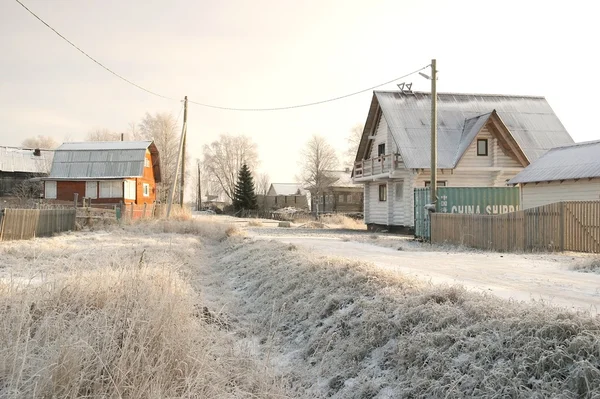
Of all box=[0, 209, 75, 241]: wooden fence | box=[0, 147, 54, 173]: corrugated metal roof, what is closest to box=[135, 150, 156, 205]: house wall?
box=[0, 147, 54, 173]: corrugated metal roof

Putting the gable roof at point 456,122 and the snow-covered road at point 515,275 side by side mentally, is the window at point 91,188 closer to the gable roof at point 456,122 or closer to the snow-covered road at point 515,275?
the gable roof at point 456,122

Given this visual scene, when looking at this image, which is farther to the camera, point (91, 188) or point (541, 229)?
point (91, 188)

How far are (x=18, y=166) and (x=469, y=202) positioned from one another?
154 feet

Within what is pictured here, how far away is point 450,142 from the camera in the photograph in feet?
90.4

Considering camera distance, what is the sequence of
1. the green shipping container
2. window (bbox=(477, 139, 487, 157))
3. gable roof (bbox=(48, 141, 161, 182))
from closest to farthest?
the green shipping container < window (bbox=(477, 139, 487, 157)) < gable roof (bbox=(48, 141, 161, 182))

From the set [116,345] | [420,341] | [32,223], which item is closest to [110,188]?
[32,223]

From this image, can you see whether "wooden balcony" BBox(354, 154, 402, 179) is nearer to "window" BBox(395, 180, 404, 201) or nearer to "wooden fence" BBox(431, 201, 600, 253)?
"window" BBox(395, 180, 404, 201)

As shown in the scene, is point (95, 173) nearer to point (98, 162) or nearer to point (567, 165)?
point (98, 162)

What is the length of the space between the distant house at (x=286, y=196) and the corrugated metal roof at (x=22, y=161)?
33.9 metres

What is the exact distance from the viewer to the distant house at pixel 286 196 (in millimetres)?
81500

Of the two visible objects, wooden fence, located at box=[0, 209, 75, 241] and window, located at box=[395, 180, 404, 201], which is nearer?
wooden fence, located at box=[0, 209, 75, 241]

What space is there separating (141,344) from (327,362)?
2.35m

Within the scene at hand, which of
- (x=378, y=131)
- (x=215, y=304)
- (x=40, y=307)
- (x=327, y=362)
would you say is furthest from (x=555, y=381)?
(x=378, y=131)

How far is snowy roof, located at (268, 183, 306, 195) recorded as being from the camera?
88125mm
